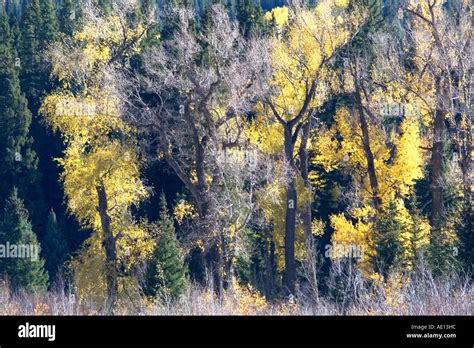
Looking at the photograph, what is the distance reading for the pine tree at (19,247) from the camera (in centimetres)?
3838

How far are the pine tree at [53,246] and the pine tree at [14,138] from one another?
2.94m

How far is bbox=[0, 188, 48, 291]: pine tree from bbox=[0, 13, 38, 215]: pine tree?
4.92 meters

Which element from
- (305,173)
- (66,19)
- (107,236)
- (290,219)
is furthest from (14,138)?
(290,219)

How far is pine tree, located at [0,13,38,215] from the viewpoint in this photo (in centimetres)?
4872

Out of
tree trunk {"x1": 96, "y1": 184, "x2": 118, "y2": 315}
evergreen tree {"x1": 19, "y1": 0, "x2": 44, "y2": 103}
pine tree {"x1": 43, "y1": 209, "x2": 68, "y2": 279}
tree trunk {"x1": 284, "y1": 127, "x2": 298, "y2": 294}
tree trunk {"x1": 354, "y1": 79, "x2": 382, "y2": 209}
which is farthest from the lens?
evergreen tree {"x1": 19, "y1": 0, "x2": 44, "y2": 103}

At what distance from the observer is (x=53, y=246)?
4659cm

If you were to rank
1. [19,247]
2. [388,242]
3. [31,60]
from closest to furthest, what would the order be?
[388,242] → [19,247] → [31,60]

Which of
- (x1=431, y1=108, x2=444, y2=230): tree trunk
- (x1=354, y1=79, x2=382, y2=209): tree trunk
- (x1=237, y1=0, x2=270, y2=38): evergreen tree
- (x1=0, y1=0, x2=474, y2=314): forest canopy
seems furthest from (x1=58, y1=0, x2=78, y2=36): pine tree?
(x1=431, y1=108, x2=444, y2=230): tree trunk

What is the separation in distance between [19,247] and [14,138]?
11.3m

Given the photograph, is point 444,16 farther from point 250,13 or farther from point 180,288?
point 250,13

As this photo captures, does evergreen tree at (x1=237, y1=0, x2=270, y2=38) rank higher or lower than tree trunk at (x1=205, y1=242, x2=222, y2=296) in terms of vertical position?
higher

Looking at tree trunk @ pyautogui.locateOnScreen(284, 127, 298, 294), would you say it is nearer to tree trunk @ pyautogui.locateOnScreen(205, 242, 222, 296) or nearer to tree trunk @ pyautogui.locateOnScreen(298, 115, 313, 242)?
tree trunk @ pyautogui.locateOnScreen(298, 115, 313, 242)

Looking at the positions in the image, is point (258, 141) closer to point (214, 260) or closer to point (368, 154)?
point (368, 154)
